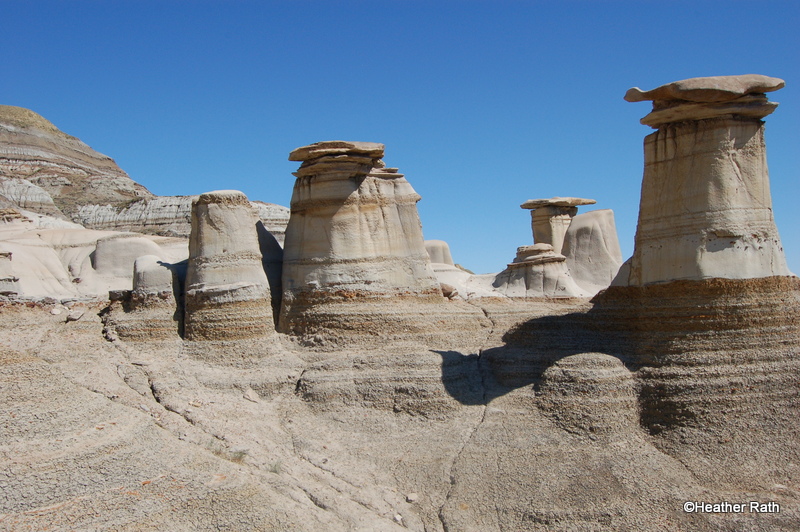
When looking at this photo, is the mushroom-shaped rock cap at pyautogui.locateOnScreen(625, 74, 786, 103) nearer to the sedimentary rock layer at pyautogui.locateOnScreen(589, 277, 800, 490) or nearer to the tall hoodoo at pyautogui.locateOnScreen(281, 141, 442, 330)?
the sedimentary rock layer at pyautogui.locateOnScreen(589, 277, 800, 490)

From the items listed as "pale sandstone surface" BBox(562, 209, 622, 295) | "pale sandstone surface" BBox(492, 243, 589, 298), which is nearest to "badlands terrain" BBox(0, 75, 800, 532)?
"pale sandstone surface" BBox(492, 243, 589, 298)

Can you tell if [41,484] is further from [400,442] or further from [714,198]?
[714,198]

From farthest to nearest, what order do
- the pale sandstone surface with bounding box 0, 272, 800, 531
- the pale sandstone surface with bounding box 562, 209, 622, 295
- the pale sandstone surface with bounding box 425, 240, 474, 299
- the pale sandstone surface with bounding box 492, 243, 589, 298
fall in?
the pale sandstone surface with bounding box 562, 209, 622, 295 → the pale sandstone surface with bounding box 492, 243, 589, 298 → the pale sandstone surface with bounding box 425, 240, 474, 299 → the pale sandstone surface with bounding box 0, 272, 800, 531

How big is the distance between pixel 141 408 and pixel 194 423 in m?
0.92

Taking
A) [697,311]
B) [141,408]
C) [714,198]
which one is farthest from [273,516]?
[714,198]

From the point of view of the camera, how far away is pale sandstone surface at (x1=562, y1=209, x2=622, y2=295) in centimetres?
2597

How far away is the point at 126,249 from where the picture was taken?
21.5m

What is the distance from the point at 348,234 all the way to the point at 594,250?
1394 cm

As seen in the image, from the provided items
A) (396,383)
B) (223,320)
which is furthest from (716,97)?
(223,320)

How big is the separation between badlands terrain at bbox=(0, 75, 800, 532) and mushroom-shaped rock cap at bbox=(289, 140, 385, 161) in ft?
0.16

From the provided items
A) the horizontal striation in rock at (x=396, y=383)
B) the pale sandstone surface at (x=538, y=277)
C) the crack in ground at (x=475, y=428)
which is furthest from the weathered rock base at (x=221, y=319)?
the pale sandstone surface at (x=538, y=277)

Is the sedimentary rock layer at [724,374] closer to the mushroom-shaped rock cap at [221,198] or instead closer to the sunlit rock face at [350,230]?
the sunlit rock face at [350,230]

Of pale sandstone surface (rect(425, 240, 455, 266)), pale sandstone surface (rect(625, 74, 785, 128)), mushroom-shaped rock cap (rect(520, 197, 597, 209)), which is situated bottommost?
pale sandstone surface (rect(425, 240, 455, 266))

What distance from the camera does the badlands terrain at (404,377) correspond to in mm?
9695
